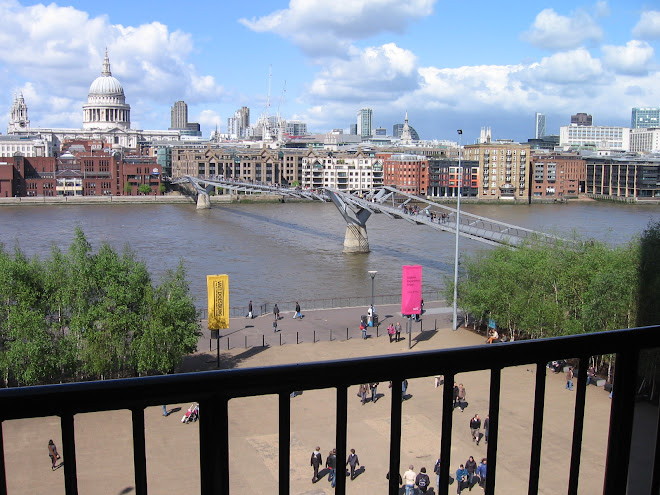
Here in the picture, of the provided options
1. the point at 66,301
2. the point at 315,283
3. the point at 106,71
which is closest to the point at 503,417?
the point at 66,301

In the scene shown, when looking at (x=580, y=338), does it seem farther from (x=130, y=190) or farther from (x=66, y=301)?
(x=130, y=190)

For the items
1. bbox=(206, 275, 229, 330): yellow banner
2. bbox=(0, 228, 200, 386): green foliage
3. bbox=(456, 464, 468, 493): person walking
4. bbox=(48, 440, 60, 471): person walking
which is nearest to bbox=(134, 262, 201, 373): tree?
bbox=(0, 228, 200, 386): green foliage

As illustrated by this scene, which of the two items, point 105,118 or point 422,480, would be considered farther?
point 105,118

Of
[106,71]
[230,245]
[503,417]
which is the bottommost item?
[230,245]

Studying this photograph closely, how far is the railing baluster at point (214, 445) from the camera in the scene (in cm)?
60

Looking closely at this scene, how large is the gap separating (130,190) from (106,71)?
3037 cm

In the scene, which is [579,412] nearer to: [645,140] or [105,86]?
[105,86]

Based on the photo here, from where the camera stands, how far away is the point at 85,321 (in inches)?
234

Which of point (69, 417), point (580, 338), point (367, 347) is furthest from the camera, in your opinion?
point (367, 347)

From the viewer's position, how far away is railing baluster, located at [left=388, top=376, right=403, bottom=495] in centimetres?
66

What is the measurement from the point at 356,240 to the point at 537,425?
52.3 ft

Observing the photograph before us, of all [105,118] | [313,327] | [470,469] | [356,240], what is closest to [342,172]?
[356,240]

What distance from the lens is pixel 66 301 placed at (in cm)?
611

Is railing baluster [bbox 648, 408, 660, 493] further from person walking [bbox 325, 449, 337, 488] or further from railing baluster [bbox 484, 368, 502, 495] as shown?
person walking [bbox 325, 449, 337, 488]
